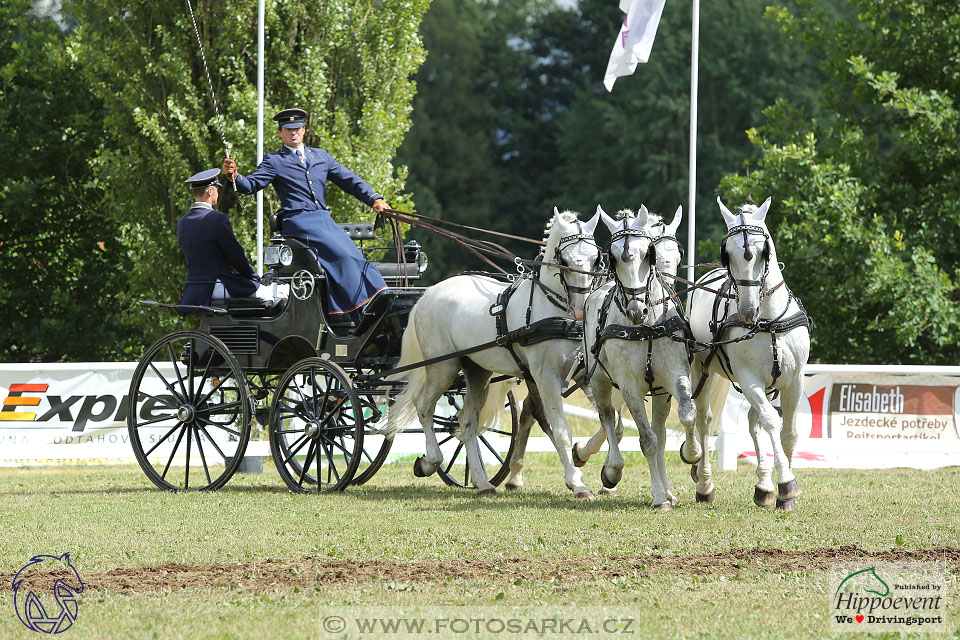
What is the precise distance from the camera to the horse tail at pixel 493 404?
9.97m

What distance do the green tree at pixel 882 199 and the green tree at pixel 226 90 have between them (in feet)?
16.2

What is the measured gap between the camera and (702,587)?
5602 mm

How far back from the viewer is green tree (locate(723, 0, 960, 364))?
48.4 ft

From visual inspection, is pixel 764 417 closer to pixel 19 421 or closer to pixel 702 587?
pixel 702 587

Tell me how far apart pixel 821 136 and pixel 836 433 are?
254 inches

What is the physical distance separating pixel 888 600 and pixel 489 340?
460 centimetres

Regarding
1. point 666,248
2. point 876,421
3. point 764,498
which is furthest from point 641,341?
point 876,421

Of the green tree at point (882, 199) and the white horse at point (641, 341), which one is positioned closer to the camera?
the white horse at point (641, 341)

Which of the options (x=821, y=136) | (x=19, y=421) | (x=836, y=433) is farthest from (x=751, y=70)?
(x=19, y=421)

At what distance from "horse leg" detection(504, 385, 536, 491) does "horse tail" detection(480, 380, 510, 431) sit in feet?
0.69

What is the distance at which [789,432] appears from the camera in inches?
328

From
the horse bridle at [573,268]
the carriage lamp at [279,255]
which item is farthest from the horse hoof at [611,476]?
the carriage lamp at [279,255]

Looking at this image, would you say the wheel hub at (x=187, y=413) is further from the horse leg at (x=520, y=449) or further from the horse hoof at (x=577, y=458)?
the horse hoof at (x=577, y=458)

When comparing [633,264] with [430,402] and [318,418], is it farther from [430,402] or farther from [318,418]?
[318,418]
